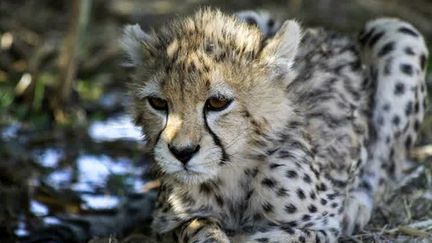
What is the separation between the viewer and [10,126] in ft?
22.9

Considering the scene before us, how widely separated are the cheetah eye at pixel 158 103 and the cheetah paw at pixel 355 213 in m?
1.23

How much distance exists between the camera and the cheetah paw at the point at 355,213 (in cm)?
497

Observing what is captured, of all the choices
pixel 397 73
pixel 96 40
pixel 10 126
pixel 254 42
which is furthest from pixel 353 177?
pixel 96 40

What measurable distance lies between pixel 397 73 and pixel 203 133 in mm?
1752

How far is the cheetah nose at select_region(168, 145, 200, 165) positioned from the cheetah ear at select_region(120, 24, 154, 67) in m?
0.61

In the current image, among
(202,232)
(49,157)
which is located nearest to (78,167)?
(49,157)

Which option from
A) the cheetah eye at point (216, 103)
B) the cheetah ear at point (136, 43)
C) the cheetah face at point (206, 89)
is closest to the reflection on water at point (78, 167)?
the cheetah ear at point (136, 43)

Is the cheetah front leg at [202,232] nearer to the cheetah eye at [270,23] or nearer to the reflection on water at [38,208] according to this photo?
the reflection on water at [38,208]

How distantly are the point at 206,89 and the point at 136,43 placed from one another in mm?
544

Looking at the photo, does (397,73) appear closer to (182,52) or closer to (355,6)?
(182,52)

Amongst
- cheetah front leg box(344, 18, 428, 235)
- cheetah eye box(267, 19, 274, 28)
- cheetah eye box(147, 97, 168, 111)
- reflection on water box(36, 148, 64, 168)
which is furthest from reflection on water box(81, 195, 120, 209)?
cheetah eye box(147, 97, 168, 111)

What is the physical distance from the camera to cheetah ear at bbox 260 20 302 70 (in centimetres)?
435

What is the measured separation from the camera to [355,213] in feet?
16.5

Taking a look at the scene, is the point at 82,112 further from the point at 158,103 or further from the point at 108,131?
the point at 158,103
